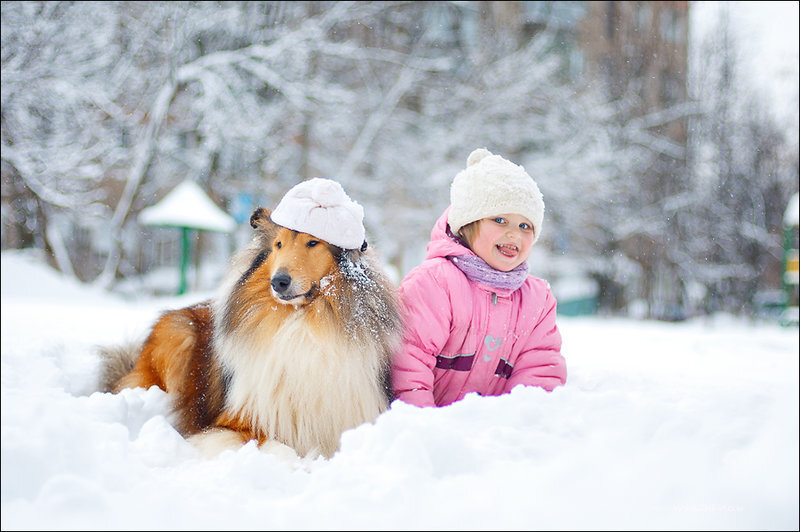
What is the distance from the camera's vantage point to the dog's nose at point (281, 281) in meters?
2.49

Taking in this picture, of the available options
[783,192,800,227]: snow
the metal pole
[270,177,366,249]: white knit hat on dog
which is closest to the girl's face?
[270,177,366,249]: white knit hat on dog

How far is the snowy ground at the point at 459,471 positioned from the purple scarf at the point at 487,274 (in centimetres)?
85

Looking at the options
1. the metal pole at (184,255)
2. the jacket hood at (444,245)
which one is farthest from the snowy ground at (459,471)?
the metal pole at (184,255)

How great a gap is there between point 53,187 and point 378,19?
8549mm

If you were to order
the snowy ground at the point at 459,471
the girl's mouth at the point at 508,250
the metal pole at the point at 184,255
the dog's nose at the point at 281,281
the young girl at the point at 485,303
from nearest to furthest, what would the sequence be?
the snowy ground at the point at 459,471, the dog's nose at the point at 281,281, the young girl at the point at 485,303, the girl's mouth at the point at 508,250, the metal pole at the point at 184,255

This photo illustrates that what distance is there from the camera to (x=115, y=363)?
3641mm

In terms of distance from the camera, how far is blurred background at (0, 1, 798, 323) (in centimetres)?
1165

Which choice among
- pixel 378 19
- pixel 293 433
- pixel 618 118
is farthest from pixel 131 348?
pixel 618 118

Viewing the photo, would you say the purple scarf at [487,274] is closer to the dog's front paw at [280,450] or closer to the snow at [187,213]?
the dog's front paw at [280,450]

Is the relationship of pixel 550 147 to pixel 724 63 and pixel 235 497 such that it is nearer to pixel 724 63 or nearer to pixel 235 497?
pixel 724 63

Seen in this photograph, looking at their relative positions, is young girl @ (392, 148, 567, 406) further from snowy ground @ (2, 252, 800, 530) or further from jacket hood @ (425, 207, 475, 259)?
snowy ground @ (2, 252, 800, 530)

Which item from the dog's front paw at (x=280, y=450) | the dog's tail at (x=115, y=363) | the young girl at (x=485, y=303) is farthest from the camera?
the dog's tail at (x=115, y=363)

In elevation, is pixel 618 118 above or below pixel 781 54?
below

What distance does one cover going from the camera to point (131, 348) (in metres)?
3.77
